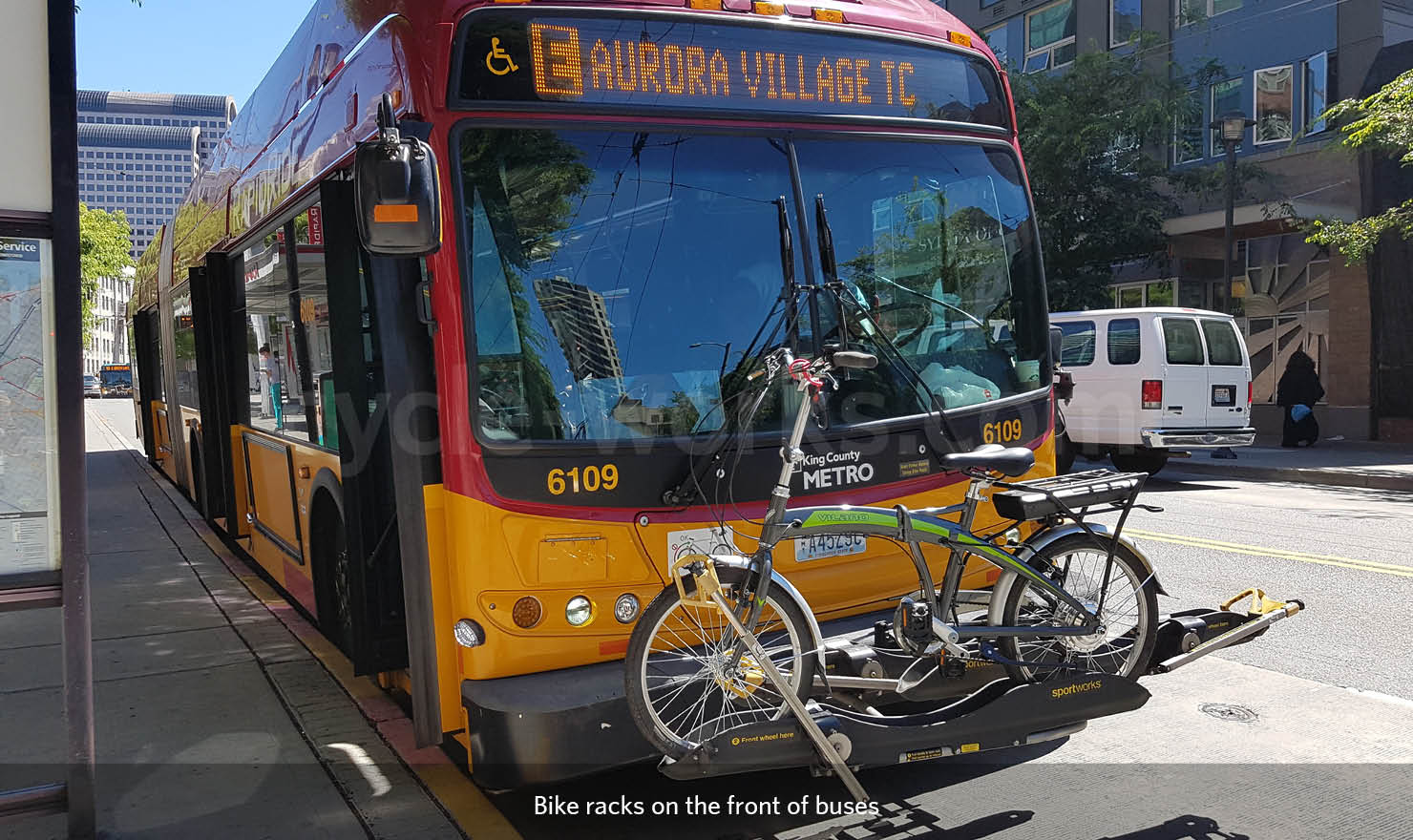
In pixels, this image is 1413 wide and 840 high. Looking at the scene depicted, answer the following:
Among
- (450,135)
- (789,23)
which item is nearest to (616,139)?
(450,135)

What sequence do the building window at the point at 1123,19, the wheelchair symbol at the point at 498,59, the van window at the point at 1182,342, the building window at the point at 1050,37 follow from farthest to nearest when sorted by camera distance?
the building window at the point at 1050,37 < the building window at the point at 1123,19 < the van window at the point at 1182,342 < the wheelchair symbol at the point at 498,59

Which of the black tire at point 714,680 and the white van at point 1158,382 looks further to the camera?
the white van at point 1158,382

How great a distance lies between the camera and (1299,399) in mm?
20516

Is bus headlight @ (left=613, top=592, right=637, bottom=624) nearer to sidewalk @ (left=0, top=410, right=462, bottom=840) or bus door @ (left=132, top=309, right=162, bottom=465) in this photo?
sidewalk @ (left=0, top=410, right=462, bottom=840)

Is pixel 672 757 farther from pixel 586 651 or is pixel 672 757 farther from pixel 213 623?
pixel 213 623

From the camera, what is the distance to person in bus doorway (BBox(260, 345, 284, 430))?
686 cm

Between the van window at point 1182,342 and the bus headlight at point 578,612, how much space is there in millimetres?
13127

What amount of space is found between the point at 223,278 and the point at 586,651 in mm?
5860

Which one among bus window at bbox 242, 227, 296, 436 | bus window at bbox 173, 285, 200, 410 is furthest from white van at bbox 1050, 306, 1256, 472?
bus window at bbox 242, 227, 296, 436

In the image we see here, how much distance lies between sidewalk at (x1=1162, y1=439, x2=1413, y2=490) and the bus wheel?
1332 centimetres

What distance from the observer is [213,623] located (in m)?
7.49

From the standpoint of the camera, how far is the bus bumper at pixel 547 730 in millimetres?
3803

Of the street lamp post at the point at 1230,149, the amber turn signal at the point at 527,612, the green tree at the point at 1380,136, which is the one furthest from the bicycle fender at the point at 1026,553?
the street lamp post at the point at 1230,149

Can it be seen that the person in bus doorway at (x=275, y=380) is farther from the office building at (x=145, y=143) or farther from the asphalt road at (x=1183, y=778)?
the office building at (x=145, y=143)
